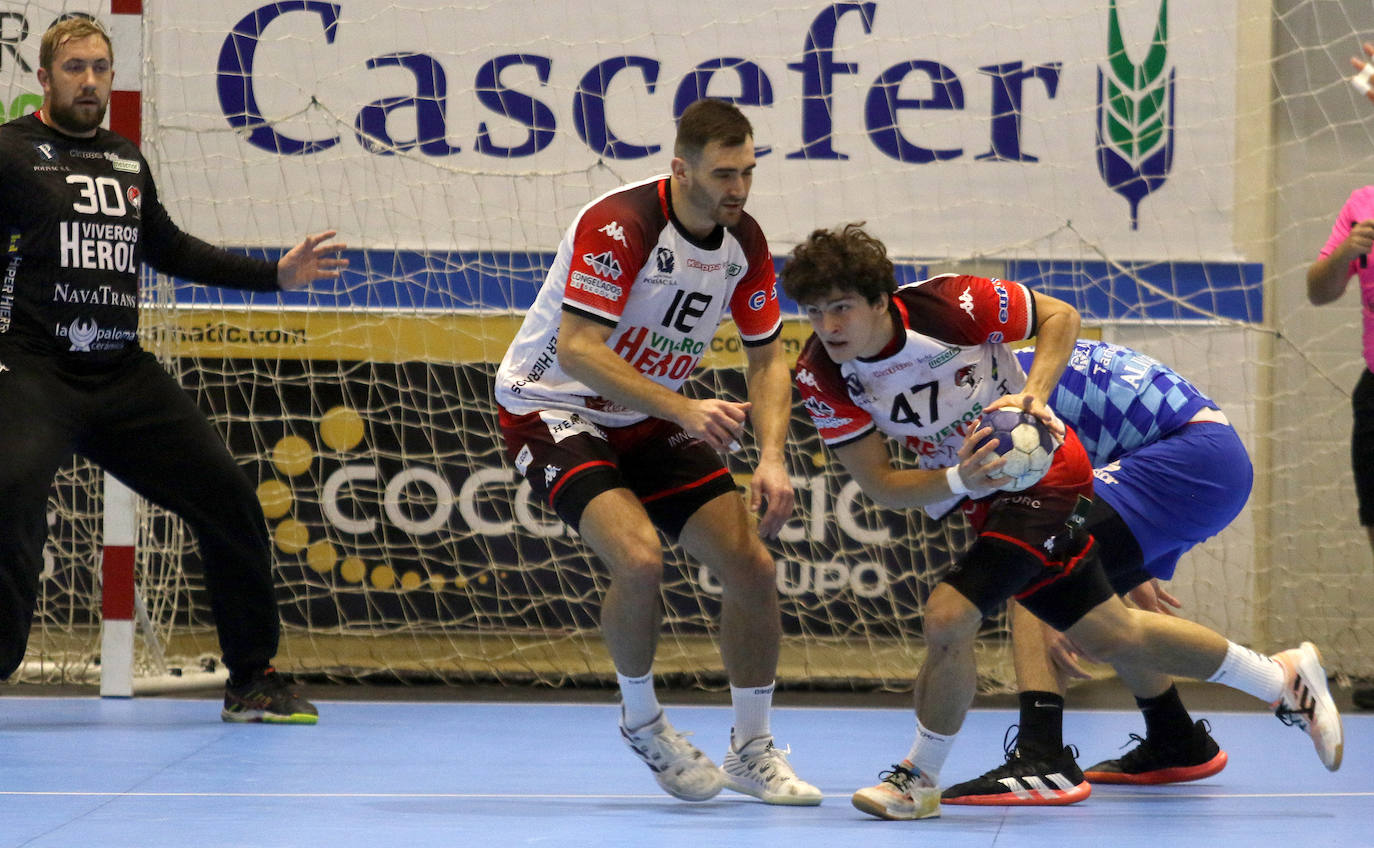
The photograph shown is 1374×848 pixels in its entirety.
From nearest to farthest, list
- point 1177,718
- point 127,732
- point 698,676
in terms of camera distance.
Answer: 1. point 1177,718
2. point 127,732
3. point 698,676

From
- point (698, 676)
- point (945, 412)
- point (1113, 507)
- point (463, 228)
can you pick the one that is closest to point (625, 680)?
point (945, 412)

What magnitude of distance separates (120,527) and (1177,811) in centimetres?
396

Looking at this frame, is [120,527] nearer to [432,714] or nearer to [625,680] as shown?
[432,714]

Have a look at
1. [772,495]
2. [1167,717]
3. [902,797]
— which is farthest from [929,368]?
[1167,717]

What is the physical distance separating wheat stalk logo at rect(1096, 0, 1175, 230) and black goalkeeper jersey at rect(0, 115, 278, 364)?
412 cm

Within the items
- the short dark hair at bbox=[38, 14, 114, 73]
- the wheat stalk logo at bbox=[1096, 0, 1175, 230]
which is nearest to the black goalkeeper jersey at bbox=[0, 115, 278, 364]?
the short dark hair at bbox=[38, 14, 114, 73]

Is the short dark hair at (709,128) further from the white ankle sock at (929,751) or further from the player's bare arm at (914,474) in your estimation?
the white ankle sock at (929,751)

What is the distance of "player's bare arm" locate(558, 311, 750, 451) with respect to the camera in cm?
360

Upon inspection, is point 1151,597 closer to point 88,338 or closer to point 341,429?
point 88,338

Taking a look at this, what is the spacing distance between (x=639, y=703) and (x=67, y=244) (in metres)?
2.50

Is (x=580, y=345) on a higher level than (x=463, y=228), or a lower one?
A: lower

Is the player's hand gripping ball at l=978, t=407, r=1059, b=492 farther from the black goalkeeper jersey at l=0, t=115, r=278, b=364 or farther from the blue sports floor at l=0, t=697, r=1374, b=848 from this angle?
the black goalkeeper jersey at l=0, t=115, r=278, b=364

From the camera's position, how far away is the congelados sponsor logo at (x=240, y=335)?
667 centimetres

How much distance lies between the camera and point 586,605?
6.71 metres
